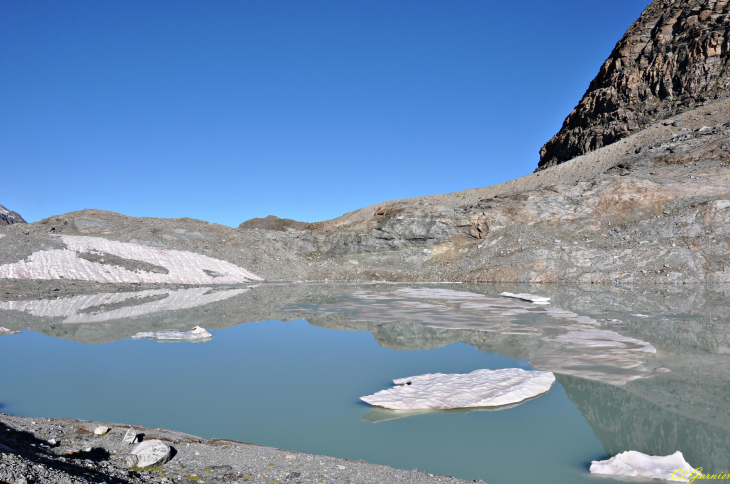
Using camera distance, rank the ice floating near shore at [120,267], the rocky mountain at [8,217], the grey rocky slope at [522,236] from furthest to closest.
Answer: the rocky mountain at [8,217] < the grey rocky slope at [522,236] < the ice floating near shore at [120,267]

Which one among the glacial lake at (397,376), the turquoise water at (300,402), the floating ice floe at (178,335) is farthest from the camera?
the floating ice floe at (178,335)

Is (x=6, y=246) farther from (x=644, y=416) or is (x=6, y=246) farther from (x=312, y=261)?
(x=644, y=416)

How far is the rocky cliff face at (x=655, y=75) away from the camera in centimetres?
4841

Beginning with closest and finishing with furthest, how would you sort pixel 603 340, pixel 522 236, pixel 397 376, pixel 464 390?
1. pixel 464 390
2. pixel 397 376
3. pixel 603 340
4. pixel 522 236

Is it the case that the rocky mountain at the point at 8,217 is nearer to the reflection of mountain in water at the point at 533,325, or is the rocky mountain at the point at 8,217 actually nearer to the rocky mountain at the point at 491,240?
the rocky mountain at the point at 491,240

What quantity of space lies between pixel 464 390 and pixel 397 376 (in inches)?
51.8

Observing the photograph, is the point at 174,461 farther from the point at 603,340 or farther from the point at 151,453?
the point at 603,340

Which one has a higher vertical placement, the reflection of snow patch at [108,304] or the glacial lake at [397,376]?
the reflection of snow patch at [108,304]

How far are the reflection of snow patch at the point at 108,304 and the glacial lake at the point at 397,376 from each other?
0.24 meters

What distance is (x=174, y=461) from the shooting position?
362 cm

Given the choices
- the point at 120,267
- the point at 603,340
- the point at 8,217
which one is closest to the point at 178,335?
the point at 603,340

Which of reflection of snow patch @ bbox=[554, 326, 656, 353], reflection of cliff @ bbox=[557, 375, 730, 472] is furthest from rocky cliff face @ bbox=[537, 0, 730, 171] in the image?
reflection of cliff @ bbox=[557, 375, 730, 472]

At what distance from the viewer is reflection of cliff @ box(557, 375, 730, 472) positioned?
14.2 ft

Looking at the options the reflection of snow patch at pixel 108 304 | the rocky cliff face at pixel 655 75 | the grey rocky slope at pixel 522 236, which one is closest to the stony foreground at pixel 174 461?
the reflection of snow patch at pixel 108 304
